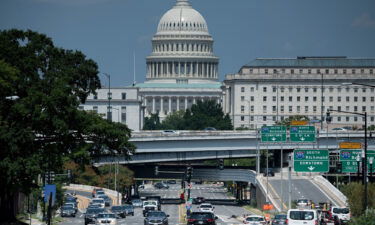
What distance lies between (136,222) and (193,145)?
197 feet

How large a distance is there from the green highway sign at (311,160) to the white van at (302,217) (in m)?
17.5

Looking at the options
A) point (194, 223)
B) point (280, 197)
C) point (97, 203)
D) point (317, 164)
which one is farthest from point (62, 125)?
point (280, 197)

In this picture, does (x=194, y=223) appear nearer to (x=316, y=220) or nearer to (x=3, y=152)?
(x=316, y=220)

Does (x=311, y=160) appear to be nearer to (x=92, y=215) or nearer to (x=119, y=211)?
(x=92, y=215)

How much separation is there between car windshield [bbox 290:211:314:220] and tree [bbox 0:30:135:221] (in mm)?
10264

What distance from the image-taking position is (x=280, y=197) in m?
127

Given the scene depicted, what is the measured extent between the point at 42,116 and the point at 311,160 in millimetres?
26157

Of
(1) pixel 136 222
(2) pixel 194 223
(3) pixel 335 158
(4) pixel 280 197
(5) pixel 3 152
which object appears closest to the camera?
(5) pixel 3 152

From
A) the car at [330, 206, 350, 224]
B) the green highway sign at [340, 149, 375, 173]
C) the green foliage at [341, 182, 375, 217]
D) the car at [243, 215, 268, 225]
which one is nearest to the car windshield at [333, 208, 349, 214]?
the car at [330, 206, 350, 224]

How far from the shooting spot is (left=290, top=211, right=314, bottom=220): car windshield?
74.6 metres

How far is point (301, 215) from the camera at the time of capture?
74.9 metres

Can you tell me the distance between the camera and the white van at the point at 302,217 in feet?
244

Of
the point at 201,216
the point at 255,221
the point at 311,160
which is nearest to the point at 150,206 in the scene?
the point at 311,160

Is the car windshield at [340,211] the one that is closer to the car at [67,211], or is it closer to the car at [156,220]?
the car at [156,220]
